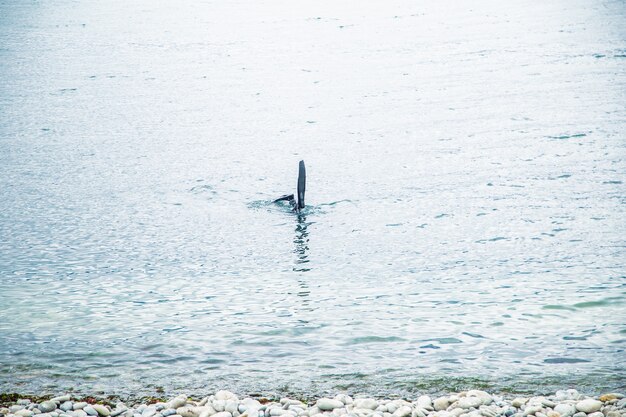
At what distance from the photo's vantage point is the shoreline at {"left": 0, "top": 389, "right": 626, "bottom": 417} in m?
7.25

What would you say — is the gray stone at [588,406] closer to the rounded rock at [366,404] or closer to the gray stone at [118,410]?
the rounded rock at [366,404]

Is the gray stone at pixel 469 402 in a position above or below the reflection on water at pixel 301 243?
below

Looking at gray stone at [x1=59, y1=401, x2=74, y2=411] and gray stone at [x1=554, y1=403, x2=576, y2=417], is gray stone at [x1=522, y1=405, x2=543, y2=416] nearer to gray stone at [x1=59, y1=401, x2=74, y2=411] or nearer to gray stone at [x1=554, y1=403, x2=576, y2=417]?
gray stone at [x1=554, y1=403, x2=576, y2=417]

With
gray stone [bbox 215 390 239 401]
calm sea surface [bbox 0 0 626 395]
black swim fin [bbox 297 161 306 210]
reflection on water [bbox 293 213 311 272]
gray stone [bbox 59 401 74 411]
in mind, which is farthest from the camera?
black swim fin [bbox 297 161 306 210]

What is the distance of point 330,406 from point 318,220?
7562 mm

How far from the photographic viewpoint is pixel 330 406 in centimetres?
757

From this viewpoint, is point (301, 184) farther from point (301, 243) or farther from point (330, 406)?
point (330, 406)

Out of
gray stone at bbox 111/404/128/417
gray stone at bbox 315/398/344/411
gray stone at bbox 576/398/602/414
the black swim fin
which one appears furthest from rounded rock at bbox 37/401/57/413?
the black swim fin

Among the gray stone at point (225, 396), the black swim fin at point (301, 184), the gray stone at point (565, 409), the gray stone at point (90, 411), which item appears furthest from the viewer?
the black swim fin at point (301, 184)

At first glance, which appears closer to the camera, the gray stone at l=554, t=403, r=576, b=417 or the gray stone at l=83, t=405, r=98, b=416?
the gray stone at l=554, t=403, r=576, b=417

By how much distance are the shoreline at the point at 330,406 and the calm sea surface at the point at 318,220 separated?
0.37 metres

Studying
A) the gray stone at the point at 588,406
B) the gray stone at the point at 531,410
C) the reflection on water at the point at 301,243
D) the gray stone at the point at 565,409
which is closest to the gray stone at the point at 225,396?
the gray stone at the point at 531,410

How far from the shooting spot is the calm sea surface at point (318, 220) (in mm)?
9148

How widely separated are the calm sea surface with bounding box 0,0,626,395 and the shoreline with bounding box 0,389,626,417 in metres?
0.37
